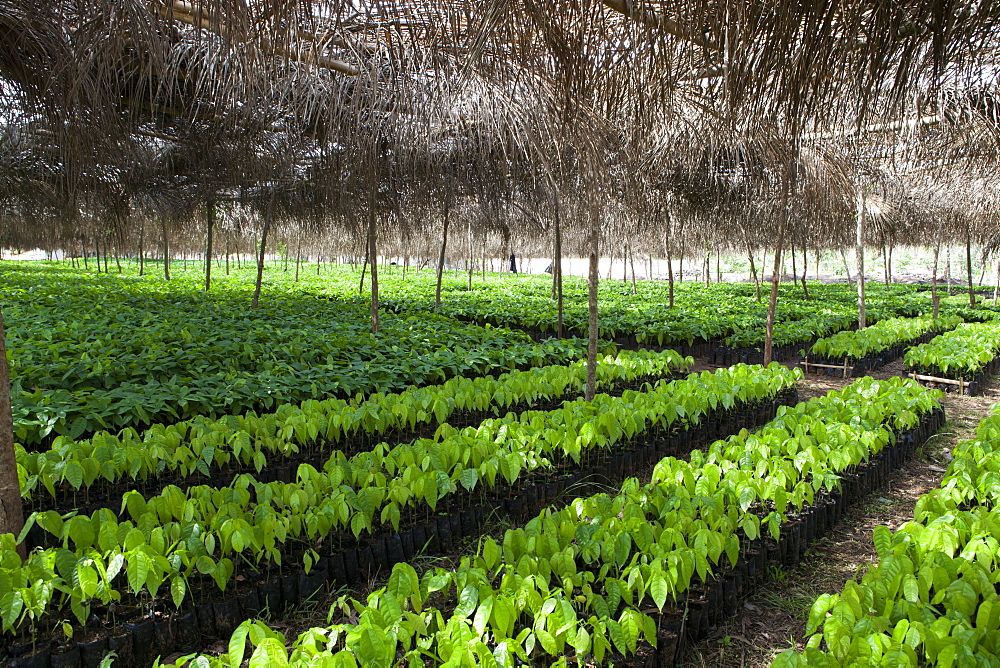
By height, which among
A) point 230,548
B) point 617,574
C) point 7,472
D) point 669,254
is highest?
point 669,254

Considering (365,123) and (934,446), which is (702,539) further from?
(365,123)

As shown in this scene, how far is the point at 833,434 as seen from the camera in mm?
4090

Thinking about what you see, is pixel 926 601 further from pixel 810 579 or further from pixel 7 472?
pixel 7 472

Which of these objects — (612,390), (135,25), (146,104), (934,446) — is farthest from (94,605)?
(934,446)

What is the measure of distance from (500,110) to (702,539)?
3.67 m

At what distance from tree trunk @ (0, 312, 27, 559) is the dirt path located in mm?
2933

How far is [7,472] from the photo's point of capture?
2.53 metres

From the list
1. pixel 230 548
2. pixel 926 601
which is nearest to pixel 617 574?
pixel 926 601

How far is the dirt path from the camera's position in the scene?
2.53 meters

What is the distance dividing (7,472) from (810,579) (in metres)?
3.86

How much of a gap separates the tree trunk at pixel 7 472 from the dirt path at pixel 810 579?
293cm

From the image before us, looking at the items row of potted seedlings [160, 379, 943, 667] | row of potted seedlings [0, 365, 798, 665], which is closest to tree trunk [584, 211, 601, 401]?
row of potted seedlings [0, 365, 798, 665]

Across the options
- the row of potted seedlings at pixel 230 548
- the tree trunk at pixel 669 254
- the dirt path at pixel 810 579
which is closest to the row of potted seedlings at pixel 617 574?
the dirt path at pixel 810 579

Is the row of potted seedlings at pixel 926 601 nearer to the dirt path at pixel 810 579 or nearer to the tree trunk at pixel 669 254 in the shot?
the dirt path at pixel 810 579
